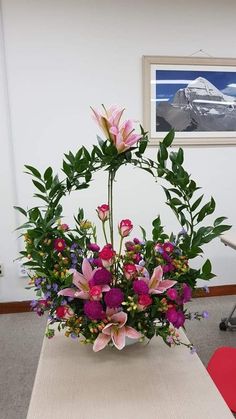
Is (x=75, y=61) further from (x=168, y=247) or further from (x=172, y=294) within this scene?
(x=172, y=294)

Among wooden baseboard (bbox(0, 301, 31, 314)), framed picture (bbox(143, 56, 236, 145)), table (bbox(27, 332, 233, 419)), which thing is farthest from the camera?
wooden baseboard (bbox(0, 301, 31, 314))

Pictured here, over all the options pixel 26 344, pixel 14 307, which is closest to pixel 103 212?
pixel 26 344

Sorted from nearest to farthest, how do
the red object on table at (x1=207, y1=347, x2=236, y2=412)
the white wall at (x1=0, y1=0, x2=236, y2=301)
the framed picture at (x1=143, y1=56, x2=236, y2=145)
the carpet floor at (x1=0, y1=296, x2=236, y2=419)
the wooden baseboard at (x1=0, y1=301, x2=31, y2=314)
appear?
the red object on table at (x1=207, y1=347, x2=236, y2=412)
the carpet floor at (x1=0, y1=296, x2=236, y2=419)
the white wall at (x1=0, y1=0, x2=236, y2=301)
the framed picture at (x1=143, y1=56, x2=236, y2=145)
the wooden baseboard at (x1=0, y1=301, x2=31, y2=314)

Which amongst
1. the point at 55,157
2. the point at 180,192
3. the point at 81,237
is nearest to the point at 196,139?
the point at 55,157

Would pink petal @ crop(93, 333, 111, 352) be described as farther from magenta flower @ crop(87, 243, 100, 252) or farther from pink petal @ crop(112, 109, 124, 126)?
pink petal @ crop(112, 109, 124, 126)

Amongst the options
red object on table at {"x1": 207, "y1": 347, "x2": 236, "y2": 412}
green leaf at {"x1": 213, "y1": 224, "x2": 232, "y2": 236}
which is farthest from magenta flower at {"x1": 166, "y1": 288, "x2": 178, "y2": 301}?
red object on table at {"x1": 207, "y1": 347, "x2": 236, "y2": 412}

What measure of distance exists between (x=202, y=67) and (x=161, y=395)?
2502mm

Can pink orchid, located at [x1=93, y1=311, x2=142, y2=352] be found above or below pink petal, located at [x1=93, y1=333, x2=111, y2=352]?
above

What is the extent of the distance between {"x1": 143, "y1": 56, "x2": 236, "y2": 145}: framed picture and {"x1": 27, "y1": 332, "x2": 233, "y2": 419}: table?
199 cm

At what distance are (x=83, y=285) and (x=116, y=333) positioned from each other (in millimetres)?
161

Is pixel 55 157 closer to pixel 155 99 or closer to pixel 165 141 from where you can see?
pixel 155 99

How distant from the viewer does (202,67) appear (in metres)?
2.57

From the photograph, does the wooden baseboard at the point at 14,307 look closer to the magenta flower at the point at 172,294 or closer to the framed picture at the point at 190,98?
the framed picture at the point at 190,98

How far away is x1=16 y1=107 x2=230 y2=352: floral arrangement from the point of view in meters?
0.84
